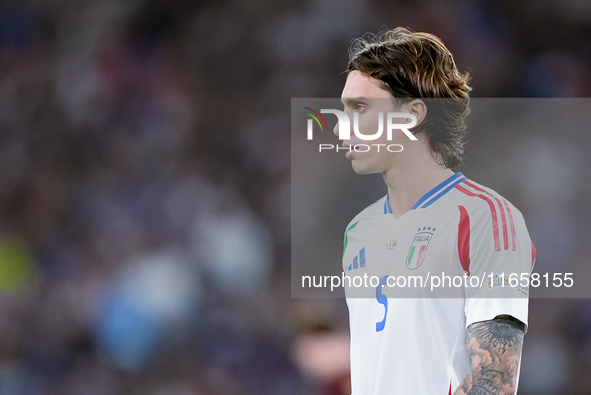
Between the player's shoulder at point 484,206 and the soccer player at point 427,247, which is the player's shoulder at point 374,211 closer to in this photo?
the soccer player at point 427,247

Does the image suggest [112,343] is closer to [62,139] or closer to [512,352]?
[62,139]

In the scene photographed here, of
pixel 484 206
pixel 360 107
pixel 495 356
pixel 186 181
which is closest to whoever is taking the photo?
pixel 495 356

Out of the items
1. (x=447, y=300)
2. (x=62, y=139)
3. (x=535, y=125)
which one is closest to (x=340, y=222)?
(x=447, y=300)

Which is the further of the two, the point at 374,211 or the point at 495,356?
the point at 374,211

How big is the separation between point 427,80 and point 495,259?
1.01ft

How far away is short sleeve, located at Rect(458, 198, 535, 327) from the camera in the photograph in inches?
28.7

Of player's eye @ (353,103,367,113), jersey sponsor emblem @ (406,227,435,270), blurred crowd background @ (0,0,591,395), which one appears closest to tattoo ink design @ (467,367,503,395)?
jersey sponsor emblem @ (406,227,435,270)

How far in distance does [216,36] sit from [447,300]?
4.87ft

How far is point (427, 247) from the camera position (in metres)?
0.84

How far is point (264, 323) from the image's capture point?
1.80 meters

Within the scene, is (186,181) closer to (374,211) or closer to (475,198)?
(374,211)

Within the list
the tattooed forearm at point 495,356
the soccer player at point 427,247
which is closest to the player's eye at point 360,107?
the soccer player at point 427,247

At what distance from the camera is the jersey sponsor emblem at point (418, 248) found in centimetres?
85

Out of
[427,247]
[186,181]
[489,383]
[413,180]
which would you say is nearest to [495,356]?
[489,383]
